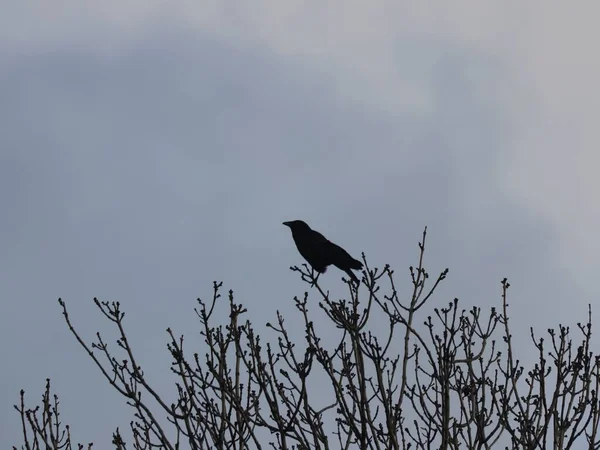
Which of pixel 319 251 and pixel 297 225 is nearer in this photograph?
pixel 319 251

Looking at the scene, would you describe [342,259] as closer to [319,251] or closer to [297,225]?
[319,251]

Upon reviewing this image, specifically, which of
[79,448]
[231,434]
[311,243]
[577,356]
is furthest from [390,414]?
[311,243]

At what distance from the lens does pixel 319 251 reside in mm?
10633

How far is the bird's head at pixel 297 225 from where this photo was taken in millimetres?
11430

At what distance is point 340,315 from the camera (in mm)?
5645

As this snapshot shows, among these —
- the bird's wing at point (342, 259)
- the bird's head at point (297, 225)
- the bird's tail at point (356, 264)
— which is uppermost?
the bird's head at point (297, 225)

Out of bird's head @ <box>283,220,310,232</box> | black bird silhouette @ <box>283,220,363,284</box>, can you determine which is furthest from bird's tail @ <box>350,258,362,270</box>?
bird's head @ <box>283,220,310,232</box>

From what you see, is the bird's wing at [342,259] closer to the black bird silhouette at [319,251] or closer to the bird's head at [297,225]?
the black bird silhouette at [319,251]

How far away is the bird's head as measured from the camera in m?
11.4

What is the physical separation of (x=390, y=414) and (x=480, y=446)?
0.82 metres

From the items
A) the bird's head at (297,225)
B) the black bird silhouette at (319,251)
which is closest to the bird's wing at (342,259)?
the black bird silhouette at (319,251)

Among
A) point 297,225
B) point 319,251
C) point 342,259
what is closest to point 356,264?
point 342,259

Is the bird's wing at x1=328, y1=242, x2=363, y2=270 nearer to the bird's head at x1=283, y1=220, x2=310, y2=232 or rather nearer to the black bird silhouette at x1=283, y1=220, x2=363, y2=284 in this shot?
the black bird silhouette at x1=283, y1=220, x2=363, y2=284

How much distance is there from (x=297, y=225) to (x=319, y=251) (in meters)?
0.99
